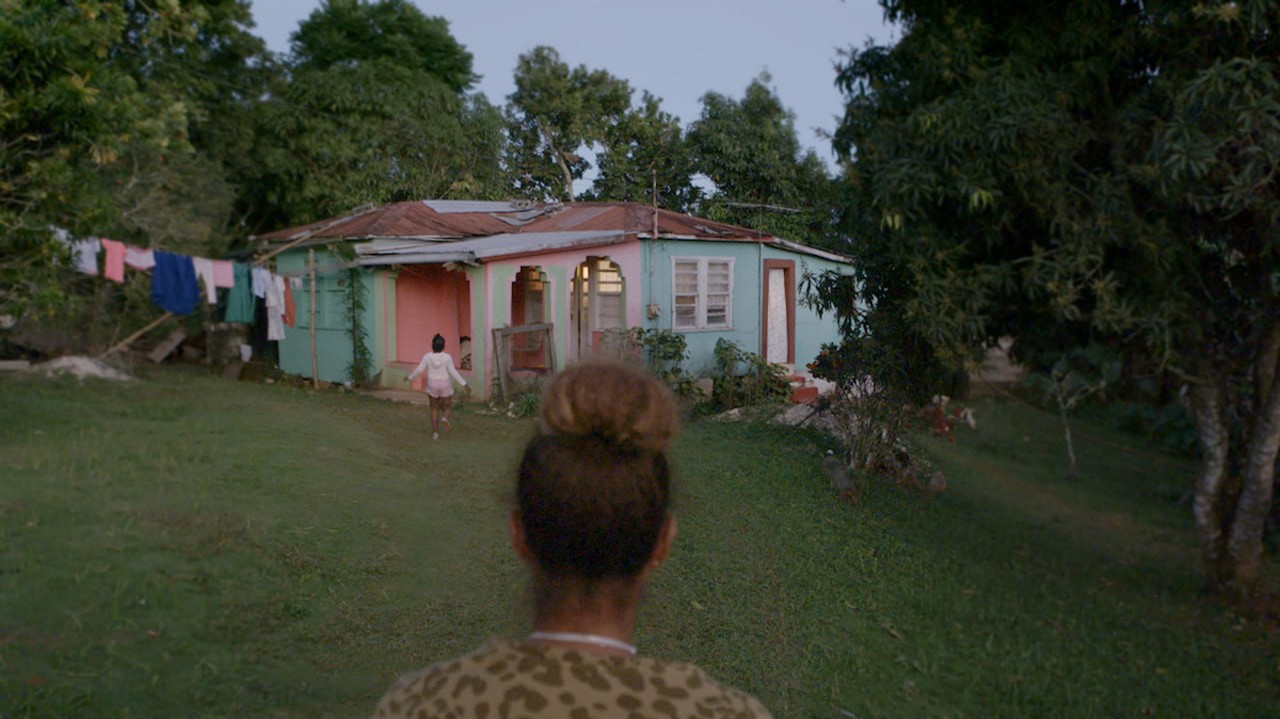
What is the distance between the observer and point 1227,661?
562 centimetres

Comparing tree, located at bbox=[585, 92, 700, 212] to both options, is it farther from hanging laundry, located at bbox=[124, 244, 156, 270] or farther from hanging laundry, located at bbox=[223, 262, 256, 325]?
hanging laundry, located at bbox=[223, 262, 256, 325]

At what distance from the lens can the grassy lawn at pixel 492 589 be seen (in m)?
4.71

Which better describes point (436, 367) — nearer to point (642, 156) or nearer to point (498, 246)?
point (498, 246)

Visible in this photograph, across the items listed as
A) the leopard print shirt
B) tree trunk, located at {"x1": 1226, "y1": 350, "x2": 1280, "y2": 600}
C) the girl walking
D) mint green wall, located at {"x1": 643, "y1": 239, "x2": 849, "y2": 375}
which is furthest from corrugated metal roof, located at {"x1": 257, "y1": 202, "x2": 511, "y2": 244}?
the leopard print shirt

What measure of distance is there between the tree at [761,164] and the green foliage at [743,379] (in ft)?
16.8

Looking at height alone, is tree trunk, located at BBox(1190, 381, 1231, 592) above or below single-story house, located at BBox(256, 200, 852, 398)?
below

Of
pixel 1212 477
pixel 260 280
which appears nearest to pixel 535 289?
pixel 260 280

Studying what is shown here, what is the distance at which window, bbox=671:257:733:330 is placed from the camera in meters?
15.1

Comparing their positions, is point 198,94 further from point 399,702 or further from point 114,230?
point 399,702

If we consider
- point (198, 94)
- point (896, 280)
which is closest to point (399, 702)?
point (896, 280)

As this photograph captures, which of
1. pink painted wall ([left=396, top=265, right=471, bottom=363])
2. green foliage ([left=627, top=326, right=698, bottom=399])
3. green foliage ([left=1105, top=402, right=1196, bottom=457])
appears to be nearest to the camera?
green foliage ([left=627, top=326, right=698, bottom=399])

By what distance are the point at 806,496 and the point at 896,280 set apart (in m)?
2.23

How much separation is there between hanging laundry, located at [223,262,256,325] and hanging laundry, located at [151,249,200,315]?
173 cm

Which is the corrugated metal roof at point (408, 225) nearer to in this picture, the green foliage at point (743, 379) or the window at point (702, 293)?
the window at point (702, 293)
